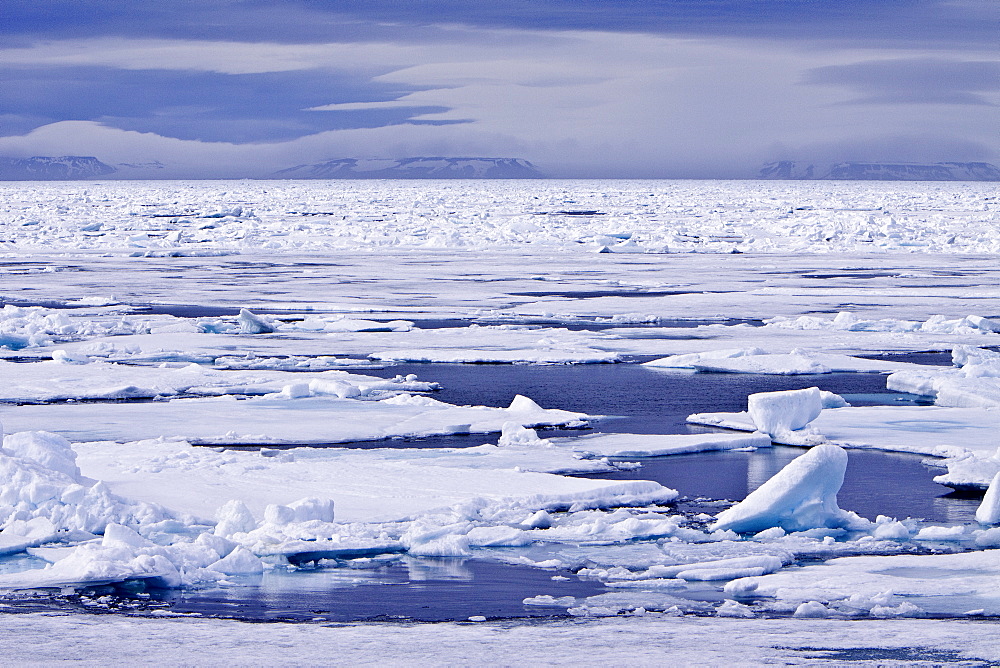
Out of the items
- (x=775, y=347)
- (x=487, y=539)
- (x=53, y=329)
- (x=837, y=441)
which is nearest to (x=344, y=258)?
(x=53, y=329)

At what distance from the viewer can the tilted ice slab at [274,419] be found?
785 cm

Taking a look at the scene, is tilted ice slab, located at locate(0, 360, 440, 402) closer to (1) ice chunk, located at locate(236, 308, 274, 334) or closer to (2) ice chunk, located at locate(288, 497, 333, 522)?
(1) ice chunk, located at locate(236, 308, 274, 334)

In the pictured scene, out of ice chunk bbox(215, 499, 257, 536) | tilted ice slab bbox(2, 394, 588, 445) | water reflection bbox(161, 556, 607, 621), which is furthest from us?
tilted ice slab bbox(2, 394, 588, 445)

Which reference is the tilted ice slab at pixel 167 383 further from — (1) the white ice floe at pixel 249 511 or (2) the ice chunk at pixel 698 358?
(1) the white ice floe at pixel 249 511

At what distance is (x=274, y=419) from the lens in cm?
838

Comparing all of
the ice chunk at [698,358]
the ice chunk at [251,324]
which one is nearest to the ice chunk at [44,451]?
the ice chunk at [698,358]

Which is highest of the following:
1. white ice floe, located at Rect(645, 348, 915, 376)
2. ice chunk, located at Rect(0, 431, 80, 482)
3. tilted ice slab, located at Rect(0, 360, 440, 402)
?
ice chunk, located at Rect(0, 431, 80, 482)

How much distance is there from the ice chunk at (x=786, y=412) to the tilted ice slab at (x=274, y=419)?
119 centimetres

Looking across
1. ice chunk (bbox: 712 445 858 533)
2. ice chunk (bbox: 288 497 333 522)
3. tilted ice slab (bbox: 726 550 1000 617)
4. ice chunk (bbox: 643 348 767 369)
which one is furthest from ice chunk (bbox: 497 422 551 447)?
ice chunk (bbox: 643 348 767 369)

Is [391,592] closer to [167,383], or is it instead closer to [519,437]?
[519,437]

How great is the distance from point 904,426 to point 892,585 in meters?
3.44

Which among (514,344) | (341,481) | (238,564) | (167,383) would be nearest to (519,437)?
(341,481)

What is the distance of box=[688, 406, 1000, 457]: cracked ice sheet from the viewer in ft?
24.7

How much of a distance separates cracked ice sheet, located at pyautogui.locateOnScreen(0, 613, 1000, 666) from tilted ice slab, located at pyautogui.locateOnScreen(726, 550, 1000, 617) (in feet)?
0.64
